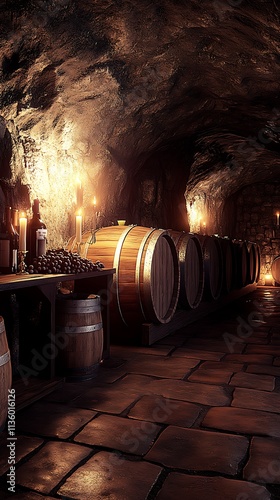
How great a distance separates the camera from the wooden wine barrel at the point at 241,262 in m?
7.68

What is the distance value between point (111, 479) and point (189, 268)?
11.4 feet

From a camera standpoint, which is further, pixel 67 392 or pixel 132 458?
pixel 67 392

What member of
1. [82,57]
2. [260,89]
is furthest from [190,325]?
[82,57]

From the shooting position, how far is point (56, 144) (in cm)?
409

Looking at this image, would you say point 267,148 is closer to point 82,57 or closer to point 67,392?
point 82,57

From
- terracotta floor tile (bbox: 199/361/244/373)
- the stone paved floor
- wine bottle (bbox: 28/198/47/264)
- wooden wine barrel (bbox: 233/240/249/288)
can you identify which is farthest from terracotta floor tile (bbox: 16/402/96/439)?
wooden wine barrel (bbox: 233/240/249/288)

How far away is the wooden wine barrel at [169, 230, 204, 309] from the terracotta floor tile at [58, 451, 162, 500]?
3.05 metres

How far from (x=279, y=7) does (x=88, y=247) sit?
8.14 ft

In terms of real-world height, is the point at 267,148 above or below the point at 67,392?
above

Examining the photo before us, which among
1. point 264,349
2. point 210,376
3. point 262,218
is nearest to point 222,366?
point 210,376

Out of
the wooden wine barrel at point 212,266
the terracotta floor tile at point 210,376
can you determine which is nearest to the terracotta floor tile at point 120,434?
the terracotta floor tile at point 210,376

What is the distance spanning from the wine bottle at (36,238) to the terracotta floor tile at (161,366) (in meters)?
1.10

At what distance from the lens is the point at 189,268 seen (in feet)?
16.4

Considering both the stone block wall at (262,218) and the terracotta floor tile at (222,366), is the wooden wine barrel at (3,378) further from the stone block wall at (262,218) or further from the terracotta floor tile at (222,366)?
the stone block wall at (262,218)
